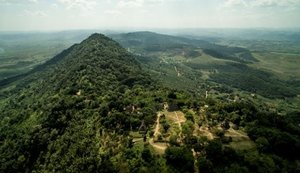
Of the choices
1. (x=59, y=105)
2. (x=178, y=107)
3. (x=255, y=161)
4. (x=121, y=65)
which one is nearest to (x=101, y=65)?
(x=121, y=65)

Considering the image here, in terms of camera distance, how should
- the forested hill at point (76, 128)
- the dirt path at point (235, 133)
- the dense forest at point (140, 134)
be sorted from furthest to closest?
the dirt path at point (235, 133) < the forested hill at point (76, 128) < the dense forest at point (140, 134)

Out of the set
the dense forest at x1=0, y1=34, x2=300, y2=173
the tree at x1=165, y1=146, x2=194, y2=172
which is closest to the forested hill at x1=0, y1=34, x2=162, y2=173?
the dense forest at x1=0, y1=34, x2=300, y2=173

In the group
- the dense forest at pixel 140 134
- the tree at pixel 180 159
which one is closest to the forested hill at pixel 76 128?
the dense forest at pixel 140 134

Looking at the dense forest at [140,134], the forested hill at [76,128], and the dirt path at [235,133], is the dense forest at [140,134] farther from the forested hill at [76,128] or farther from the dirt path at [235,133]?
the dirt path at [235,133]

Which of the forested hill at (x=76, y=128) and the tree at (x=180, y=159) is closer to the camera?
the tree at (x=180, y=159)

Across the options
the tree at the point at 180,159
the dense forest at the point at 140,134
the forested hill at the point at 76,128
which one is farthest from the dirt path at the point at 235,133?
the forested hill at the point at 76,128

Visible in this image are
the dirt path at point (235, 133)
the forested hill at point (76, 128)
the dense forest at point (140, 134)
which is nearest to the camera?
the dense forest at point (140, 134)

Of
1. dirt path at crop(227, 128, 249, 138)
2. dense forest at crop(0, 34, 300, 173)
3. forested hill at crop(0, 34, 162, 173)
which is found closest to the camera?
dense forest at crop(0, 34, 300, 173)

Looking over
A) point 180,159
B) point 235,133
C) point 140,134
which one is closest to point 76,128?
point 140,134

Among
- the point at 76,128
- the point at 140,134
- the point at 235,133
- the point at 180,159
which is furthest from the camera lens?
the point at 76,128

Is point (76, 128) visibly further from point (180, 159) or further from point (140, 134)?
point (180, 159)

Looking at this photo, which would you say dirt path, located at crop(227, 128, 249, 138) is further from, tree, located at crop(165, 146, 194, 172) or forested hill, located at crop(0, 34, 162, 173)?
forested hill, located at crop(0, 34, 162, 173)

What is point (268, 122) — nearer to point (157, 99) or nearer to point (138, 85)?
point (157, 99)
